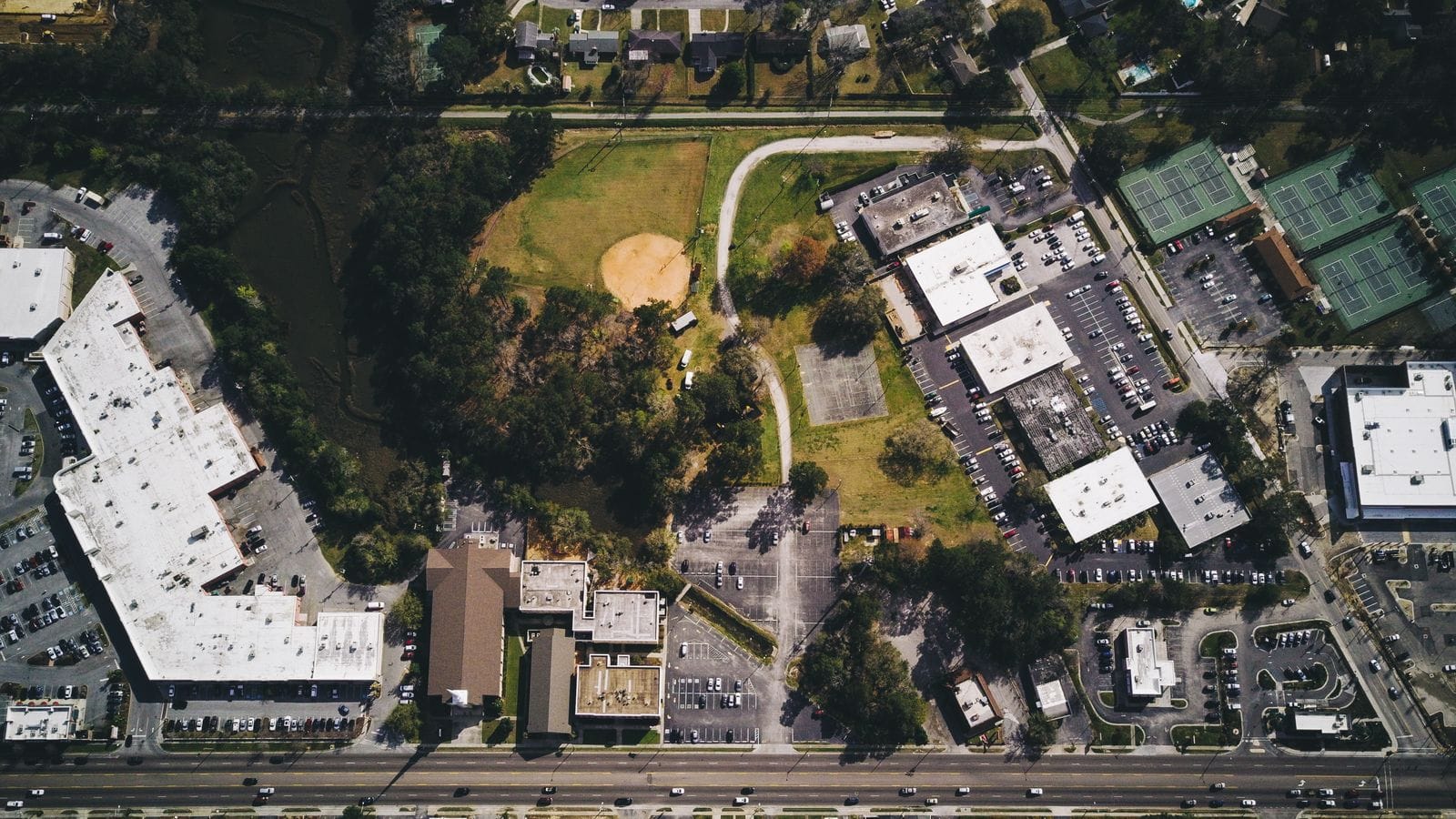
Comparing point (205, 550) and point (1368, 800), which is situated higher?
point (205, 550)

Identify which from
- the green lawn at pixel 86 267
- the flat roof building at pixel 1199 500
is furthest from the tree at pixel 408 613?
the flat roof building at pixel 1199 500

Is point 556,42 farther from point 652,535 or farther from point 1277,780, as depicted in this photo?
point 1277,780

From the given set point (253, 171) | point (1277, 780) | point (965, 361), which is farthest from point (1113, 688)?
point (253, 171)

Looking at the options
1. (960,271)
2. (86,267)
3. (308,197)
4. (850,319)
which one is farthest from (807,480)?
(86,267)

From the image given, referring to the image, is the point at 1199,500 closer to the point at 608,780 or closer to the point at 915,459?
the point at 915,459

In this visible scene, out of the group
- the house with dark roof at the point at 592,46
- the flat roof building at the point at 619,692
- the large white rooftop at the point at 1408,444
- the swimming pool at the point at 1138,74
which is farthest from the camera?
the swimming pool at the point at 1138,74

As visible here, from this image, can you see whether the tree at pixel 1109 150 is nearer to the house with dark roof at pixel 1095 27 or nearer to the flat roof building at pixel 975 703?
the house with dark roof at pixel 1095 27
